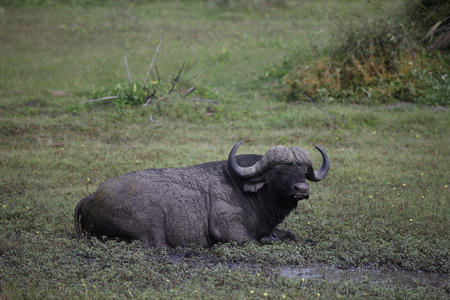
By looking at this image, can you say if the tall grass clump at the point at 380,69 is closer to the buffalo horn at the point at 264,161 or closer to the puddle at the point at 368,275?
the buffalo horn at the point at 264,161

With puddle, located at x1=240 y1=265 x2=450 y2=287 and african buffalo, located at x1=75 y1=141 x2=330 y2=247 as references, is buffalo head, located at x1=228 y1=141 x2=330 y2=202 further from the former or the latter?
puddle, located at x1=240 y1=265 x2=450 y2=287

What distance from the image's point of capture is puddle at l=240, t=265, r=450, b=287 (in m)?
5.18

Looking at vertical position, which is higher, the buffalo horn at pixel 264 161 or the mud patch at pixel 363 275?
the buffalo horn at pixel 264 161

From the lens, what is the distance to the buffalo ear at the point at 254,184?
6.16m

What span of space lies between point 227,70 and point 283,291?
35.9ft

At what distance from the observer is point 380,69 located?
12859 mm

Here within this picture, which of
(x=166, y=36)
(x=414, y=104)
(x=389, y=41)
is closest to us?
(x=414, y=104)

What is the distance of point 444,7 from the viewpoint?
1335cm

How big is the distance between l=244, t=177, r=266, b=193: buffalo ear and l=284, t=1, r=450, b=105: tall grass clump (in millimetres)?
6570

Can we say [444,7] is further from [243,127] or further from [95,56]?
[95,56]

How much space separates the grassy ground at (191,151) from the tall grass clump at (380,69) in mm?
550

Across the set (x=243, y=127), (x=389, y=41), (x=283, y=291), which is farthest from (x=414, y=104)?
(x=283, y=291)

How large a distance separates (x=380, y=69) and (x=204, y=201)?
835 cm

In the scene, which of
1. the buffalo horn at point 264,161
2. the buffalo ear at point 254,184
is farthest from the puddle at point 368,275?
the buffalo horn at point 264,161
